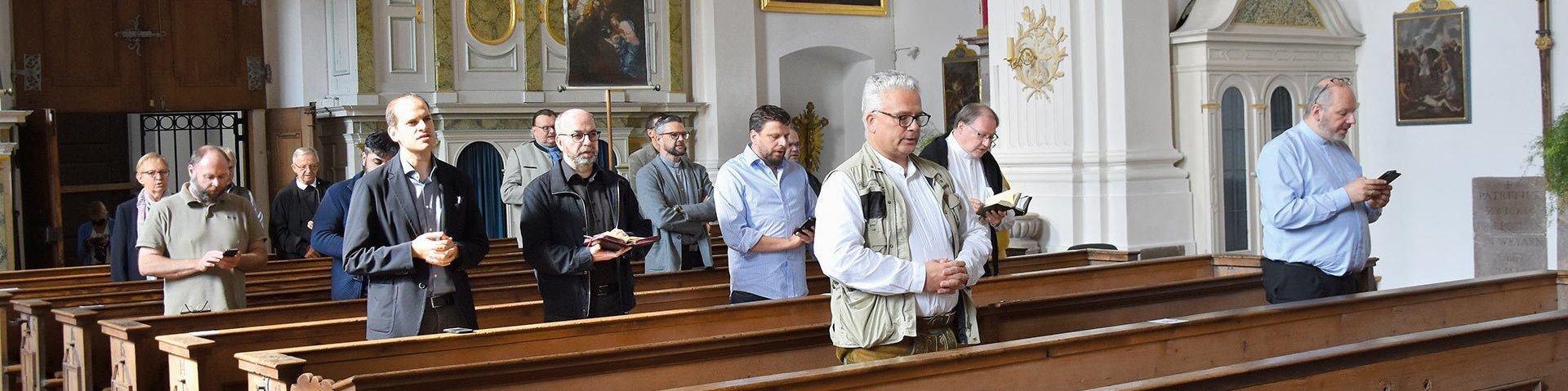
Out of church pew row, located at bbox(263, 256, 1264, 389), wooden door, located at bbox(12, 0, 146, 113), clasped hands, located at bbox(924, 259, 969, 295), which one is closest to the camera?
clasped hands, located at bbox(924, 259, 969, 295)

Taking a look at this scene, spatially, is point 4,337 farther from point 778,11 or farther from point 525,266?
point 778,11

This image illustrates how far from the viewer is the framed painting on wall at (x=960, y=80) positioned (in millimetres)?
14203

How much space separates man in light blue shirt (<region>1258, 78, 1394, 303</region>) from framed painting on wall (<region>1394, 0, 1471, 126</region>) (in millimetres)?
5780

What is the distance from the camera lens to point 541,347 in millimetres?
4250

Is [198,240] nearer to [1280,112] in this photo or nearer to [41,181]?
[41,181]

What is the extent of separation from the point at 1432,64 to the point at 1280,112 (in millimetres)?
1099

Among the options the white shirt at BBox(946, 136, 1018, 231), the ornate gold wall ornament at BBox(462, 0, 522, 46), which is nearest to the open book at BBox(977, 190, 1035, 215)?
the white shirt at BBox(946, 136, 1018, 231)

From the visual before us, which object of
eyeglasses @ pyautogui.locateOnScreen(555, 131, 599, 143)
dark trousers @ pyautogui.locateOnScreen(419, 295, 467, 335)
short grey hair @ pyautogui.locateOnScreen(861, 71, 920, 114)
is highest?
short grey hair @ pyautogui.locateOnScreen(861, 71, 920, 114)

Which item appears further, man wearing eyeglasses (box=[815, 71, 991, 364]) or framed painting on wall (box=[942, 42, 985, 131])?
framed painting on wall (box=[942, 42, 985, 131])

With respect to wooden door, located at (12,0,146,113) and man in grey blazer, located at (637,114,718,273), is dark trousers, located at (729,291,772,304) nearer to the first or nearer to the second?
man in grey blazer, located at (637,114,718,273)

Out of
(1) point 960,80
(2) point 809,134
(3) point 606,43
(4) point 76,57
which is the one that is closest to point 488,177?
(3) point 606,43

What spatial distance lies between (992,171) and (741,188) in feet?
3.50

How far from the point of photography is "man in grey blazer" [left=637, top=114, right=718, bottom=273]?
5.93 metres

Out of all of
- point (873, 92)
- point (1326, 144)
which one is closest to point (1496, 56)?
point (1326, 144)
